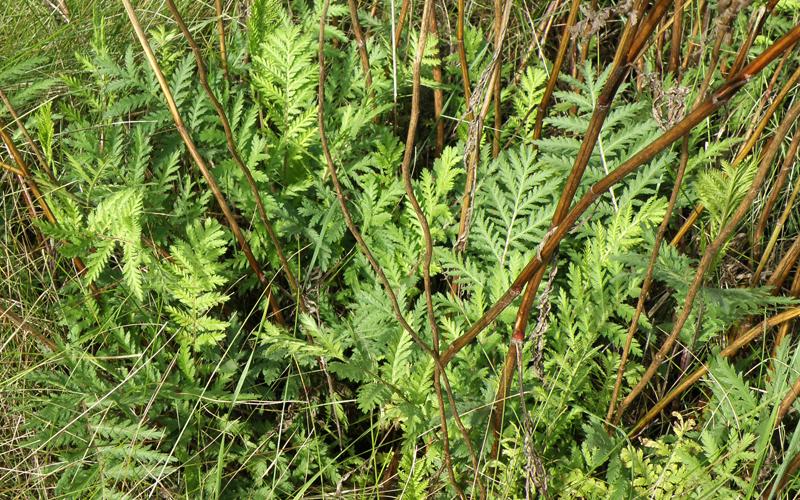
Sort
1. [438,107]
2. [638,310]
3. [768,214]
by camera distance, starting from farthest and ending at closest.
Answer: [438,107] < [768,214] < [638,310]

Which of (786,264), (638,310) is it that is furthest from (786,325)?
(638,310)

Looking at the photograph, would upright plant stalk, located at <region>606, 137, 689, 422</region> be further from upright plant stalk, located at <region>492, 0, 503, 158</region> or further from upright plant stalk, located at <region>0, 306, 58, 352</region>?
upright plant stalk, located at <region>0, 306, 58, 352</region>

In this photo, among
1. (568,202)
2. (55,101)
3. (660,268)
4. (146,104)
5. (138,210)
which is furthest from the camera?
(55,101)

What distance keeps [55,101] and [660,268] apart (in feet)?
5.97

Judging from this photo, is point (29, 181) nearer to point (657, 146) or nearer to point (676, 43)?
point (657, 146)

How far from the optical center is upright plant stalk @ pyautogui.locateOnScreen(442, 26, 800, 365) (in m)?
0.94

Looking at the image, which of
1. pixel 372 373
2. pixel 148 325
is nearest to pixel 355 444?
pixel 372 373

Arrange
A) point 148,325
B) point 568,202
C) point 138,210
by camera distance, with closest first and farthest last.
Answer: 1. point 568,202
2. point 138,210
3. point 148,325

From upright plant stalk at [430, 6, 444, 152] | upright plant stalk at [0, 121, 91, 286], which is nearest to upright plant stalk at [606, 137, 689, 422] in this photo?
upright plant stalk at [430, 6, 444, 152]

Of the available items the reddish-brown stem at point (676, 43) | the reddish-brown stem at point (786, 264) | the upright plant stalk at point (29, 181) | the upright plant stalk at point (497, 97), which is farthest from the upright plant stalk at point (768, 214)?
the upright plant stalk at point (29, 181)

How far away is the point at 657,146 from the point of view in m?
1.04

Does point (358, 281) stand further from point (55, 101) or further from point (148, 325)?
point (55, 101)

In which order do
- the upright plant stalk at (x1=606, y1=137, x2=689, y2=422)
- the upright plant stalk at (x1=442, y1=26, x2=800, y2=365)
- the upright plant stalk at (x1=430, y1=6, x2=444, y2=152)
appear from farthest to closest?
the upright plant stalk at (x1=430, y1=6, x2=444, y2=152), the upright plant stalk at (x1=606, y1=137, x2=689, y2=422), the upright plant stalk at (x1=442, y1=26, x2=800, y2=365)

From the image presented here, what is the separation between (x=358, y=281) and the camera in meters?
2.11
